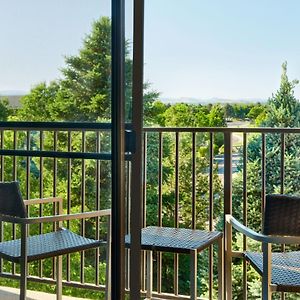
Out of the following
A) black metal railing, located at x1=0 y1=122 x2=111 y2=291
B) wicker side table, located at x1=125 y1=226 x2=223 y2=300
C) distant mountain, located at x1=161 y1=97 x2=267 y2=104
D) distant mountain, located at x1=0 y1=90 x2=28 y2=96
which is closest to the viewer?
black metal railing, located at x1=0 y1=122 x2=111 y2=291

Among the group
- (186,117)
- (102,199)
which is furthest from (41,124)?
(186,117)

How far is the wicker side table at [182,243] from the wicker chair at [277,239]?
0.25 m

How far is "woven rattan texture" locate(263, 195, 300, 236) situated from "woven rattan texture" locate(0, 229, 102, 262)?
841mm

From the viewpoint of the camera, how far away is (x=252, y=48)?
13.4ft

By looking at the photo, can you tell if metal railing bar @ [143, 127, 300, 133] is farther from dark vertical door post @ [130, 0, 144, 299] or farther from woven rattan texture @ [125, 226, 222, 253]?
dark vertical door post @ [130, 0, 144, 299]

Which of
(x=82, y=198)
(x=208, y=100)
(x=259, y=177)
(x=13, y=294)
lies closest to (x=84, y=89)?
(x=82, y=198)

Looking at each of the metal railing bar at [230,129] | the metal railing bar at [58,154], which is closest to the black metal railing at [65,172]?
Result: the metal railing bar at [58,154]

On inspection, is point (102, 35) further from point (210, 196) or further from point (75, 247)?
point (210, 196)

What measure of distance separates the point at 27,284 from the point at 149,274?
3.53 ft

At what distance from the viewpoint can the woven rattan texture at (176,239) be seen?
2465 millimetres

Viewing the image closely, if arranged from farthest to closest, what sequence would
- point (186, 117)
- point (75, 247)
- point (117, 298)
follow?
point (186, 117), point (75, 247), point (117, 298)

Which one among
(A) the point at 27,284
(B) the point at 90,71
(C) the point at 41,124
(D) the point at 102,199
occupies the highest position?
(B) the point at 90,71

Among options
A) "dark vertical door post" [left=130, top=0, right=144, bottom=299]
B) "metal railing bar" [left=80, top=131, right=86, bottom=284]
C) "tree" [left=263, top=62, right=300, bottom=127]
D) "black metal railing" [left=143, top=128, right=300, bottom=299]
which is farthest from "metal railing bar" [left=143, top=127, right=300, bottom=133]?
"dark vertical door post" [left=130, top=0, right=144, bottom=299]

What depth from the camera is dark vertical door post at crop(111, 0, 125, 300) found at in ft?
5.59
